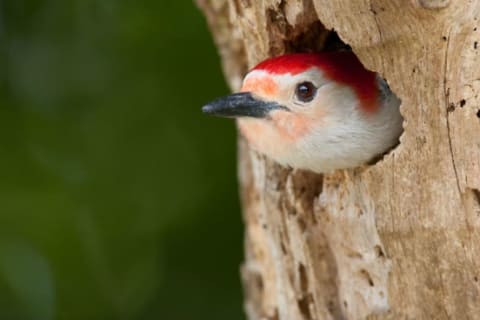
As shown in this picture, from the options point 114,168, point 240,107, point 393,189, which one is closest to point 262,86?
point 240,107

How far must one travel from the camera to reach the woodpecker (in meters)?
2.79

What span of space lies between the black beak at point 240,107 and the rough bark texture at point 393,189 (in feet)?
0.77

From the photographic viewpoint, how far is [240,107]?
279 cm

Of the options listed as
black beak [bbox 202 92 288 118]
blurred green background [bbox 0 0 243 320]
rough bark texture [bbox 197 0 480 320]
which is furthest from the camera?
blurred green background [bbox 0 0 243 320]

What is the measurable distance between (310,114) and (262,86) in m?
0.16

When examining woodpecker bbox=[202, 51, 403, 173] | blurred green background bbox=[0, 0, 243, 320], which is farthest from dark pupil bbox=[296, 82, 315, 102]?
blurred green background bbox=[0, 0, 243, 320]

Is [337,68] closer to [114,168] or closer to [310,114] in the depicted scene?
[310,114]

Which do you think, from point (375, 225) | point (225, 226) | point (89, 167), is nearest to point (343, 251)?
point (375, 225)

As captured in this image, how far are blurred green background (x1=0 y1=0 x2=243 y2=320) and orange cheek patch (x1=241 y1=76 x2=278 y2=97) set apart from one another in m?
1.39

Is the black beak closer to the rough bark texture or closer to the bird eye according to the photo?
the bird eye

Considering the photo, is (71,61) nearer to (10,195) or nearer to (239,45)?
(10,195)

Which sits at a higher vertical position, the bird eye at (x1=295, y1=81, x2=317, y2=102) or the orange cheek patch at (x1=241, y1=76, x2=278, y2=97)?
the orange cheek patch at (x1=241, y1=76, x2=278, y2=97)

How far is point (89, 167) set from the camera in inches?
173

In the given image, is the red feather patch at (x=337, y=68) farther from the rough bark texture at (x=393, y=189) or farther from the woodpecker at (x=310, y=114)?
the rough bark texture at (x=393, y=189)
